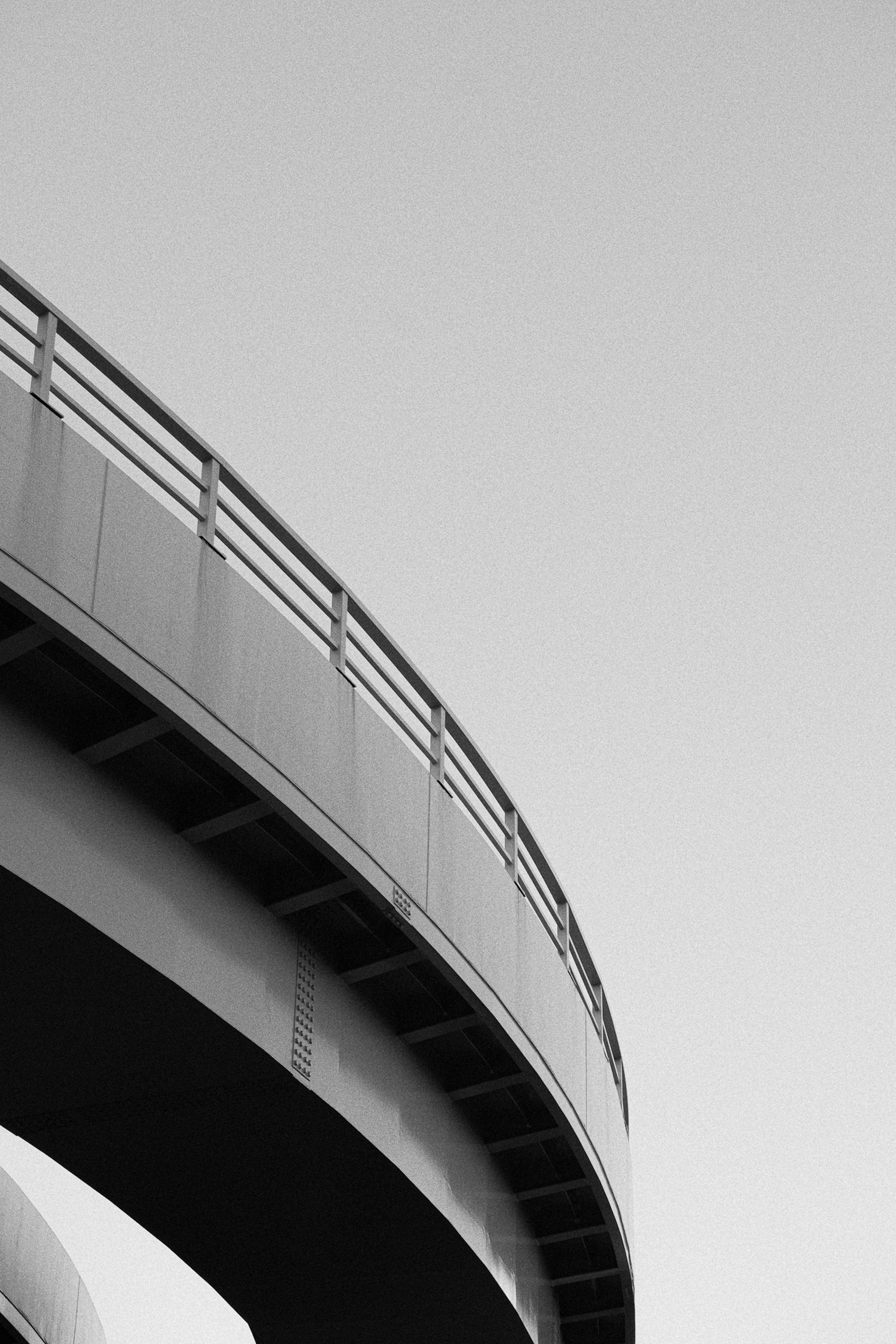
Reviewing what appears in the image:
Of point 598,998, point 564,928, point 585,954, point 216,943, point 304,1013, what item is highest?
point 585,954

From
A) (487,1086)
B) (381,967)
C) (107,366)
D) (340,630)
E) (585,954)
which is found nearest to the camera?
(107,366)

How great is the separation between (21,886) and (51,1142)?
324 centimetres

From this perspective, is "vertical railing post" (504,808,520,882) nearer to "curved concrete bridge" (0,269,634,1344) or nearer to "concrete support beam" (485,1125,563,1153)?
"curved concrete bridge" (0,269,634,1344)

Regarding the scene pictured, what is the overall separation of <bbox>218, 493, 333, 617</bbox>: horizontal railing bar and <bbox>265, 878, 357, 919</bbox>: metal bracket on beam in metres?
2.33

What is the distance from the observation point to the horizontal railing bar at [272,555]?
11867mm

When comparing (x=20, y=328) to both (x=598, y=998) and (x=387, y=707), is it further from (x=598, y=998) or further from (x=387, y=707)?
(x=598, y=998)

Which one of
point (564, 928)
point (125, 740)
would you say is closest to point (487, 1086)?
point (564, 928)

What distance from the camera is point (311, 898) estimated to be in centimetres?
1145

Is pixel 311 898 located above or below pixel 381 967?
above

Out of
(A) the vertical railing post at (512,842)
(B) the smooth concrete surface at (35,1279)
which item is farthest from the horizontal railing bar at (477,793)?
(B) the smooth concrete surface at (35,1279)

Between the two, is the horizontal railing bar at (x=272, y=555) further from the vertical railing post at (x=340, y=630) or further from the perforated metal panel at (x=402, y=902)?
the perforated metal panel at (x=402, y=902)

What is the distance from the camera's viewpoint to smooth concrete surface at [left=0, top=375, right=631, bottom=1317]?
9.68 metres

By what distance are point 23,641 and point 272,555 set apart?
303 centimetres

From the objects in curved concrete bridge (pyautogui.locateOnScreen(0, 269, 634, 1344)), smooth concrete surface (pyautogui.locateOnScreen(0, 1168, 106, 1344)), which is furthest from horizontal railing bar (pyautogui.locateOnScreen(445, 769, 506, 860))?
smooth concrete surface (pyautogui.locateOnScreen(0, 1168, 106, 1344))
